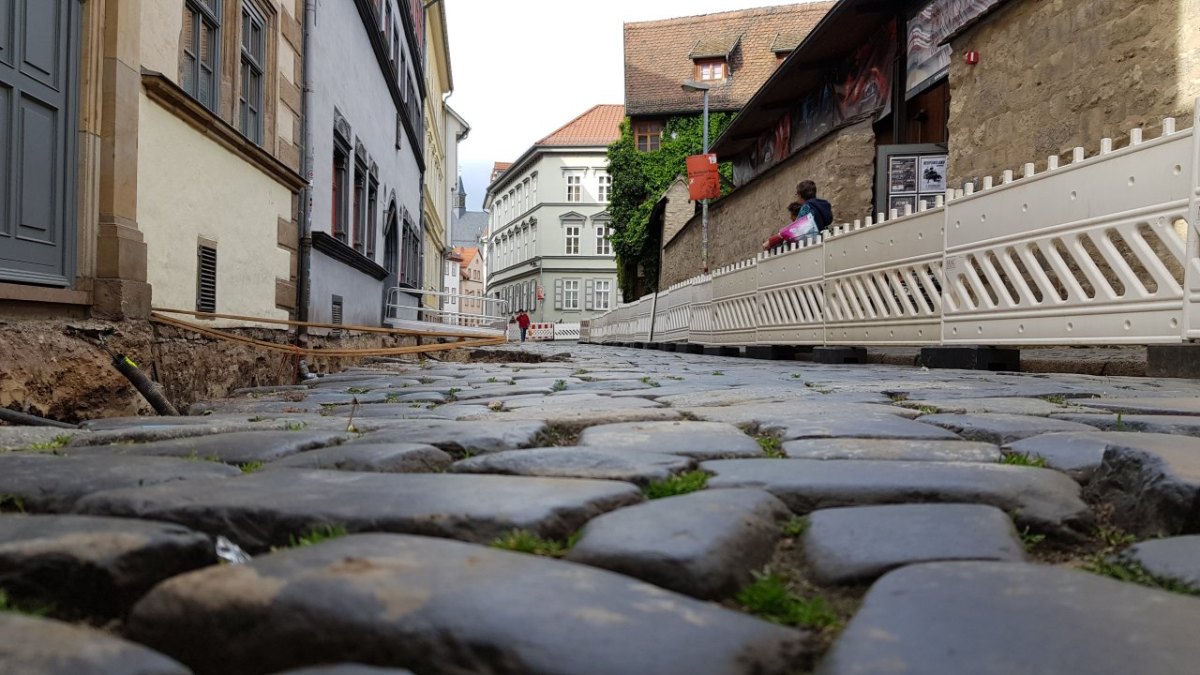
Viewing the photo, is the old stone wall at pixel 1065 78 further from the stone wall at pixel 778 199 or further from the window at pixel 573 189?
the window at pixel 573 189

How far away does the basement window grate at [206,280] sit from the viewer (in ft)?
17.9

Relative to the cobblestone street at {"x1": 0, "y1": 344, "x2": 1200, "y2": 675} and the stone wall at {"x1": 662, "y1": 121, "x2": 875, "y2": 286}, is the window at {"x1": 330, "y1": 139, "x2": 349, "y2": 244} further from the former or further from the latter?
the cobblestone street at {"x1": 0, "y1": 344, "x2": 1200, "y2": 675}

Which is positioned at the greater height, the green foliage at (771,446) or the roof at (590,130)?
the roof at (590,130)

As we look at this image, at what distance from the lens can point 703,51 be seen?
120ft

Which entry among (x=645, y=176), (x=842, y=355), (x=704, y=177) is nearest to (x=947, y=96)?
(x=842, y=355)

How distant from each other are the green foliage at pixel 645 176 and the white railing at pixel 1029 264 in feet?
79.6

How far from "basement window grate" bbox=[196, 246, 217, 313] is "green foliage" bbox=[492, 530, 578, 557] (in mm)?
4597

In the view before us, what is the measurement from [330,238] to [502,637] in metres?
8.35

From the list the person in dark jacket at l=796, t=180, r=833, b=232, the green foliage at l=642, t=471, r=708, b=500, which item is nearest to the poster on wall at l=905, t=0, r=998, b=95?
the person in dark jacket at l=796, t=180, r=833, b=232

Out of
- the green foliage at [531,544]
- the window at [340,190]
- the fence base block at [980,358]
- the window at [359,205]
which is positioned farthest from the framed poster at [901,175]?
the green foliage at [531,544]

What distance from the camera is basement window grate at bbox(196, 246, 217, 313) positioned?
5469 mm

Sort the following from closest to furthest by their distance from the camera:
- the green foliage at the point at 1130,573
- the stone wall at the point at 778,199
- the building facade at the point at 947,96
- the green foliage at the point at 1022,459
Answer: the green foliage at the point at 1130,573
the green foliage at the point at 1022,459
the building facade at the point at 947,96
the stone wall at the point at 778,199

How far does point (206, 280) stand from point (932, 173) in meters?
10.6

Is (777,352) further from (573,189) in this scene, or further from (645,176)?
(573,189)
